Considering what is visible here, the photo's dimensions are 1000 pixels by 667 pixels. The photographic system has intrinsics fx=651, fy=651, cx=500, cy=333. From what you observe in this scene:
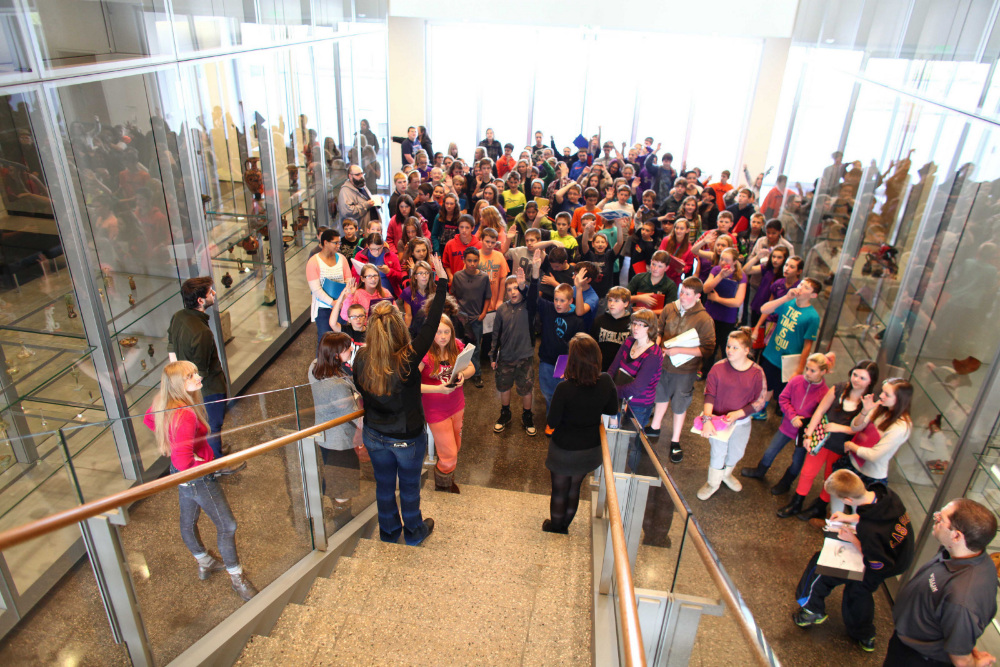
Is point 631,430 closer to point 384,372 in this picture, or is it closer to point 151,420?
point 384,372

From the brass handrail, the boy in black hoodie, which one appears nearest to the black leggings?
the boy in black hoodie

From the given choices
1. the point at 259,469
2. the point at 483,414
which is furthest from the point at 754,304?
the point at 259,469

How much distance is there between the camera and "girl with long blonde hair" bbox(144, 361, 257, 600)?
323 cm

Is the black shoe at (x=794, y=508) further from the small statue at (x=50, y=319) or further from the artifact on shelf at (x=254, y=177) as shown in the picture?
the artifact on shelf at (x=254, y=177)

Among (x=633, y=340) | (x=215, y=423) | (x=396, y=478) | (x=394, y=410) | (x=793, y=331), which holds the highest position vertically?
(x=215, y=423)

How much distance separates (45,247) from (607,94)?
14.8 meters

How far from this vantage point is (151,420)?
343cm

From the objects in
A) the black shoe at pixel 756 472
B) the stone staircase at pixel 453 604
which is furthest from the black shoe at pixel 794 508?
the stone staircase at pixel 453 604

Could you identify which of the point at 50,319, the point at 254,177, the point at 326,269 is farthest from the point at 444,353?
the point at 254,177

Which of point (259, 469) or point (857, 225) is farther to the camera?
point (857, 225)

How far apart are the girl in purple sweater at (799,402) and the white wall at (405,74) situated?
42.4 ft

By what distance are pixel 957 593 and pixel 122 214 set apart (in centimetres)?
644

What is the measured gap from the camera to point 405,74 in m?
16.5

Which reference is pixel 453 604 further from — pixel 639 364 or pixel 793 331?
pixel 793 331
